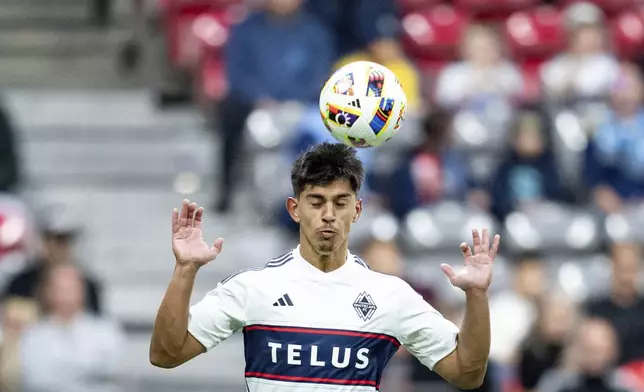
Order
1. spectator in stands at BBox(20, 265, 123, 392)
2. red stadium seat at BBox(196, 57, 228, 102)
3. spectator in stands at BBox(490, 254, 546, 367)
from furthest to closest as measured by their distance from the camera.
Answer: red stadium seat at BBox(196, 57, 228, 102) → spectator in stands at BBox(490, 254, 546, 367) → spectator in stands at BBox(20, 265, 123, 392)

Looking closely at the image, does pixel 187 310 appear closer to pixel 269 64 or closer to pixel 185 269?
pixel 185 269

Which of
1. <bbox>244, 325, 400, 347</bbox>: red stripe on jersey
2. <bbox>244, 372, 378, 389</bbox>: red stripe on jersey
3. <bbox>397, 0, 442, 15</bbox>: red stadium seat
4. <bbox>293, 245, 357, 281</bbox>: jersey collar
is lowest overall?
<bbox>244, 372, 378, 389</bbox>: red stripe on jersey

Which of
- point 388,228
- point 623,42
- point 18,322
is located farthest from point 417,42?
point 18,322

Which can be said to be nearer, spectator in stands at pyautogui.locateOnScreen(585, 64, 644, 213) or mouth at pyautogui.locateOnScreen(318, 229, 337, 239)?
mouth at pyautogui.locateOnScreen(318, 229, 337, 239)

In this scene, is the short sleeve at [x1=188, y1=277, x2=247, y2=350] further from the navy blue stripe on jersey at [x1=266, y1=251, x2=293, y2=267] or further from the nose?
the nose

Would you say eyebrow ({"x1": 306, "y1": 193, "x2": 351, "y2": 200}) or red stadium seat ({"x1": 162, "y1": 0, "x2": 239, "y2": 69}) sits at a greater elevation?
red stadium seat ({"x1": 162, "y1": 0, "x2": 239, "y2": 69})

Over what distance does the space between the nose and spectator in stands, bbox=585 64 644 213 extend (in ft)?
21.9

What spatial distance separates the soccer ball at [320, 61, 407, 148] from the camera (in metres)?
5.71

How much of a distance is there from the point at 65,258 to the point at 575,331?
3.48 m

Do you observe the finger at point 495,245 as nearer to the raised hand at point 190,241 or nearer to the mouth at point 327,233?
the mouth at point 327,233

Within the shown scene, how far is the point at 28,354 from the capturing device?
350 inches

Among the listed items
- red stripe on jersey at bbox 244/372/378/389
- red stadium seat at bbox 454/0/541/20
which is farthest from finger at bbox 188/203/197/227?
red stadium seat at bbox 454/0/541/20

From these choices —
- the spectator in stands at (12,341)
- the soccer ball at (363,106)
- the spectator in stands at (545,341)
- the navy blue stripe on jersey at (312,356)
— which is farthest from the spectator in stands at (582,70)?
the navy blue stripe on jersey at (312,356)

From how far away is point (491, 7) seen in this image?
13.8 m
